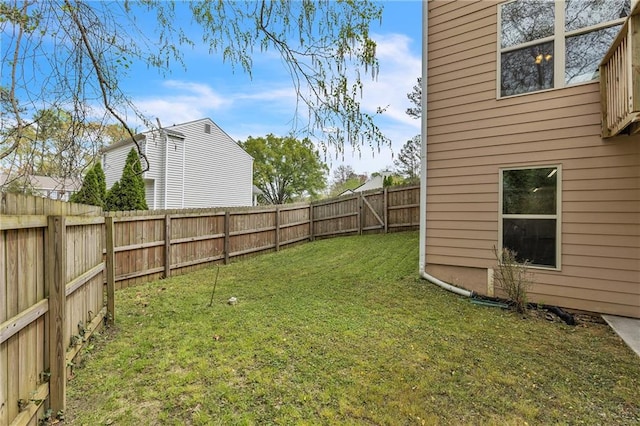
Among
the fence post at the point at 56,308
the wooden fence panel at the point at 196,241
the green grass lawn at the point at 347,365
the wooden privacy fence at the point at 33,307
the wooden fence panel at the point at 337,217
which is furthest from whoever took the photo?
the wooden fence panel at the point at 337,217

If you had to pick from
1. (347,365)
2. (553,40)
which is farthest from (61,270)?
(553,40)

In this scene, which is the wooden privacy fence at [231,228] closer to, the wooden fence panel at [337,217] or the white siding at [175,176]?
the wooden fence panel at [337,217]

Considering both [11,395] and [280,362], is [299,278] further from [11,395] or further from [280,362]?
[11,395]

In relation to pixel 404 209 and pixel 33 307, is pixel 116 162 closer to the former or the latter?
pixel 404 209

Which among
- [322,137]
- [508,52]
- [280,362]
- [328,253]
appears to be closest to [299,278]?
[328,253]

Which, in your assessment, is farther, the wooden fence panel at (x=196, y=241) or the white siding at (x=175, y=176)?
the white siding at (x=175, y=176)

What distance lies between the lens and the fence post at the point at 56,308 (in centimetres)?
209

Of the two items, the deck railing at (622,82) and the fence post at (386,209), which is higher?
the deck railing at (622,82)

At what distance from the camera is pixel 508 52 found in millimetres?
4797

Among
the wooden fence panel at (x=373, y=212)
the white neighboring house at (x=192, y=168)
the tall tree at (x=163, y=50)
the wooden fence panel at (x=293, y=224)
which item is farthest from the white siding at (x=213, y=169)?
the tall tree at (x=163, y=50)

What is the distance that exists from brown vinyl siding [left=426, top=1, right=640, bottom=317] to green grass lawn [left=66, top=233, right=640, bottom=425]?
0.62m

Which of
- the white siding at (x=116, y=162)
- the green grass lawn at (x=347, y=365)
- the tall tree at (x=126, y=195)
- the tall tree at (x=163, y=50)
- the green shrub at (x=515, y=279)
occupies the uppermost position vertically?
the white siding at (x=116, y=162)

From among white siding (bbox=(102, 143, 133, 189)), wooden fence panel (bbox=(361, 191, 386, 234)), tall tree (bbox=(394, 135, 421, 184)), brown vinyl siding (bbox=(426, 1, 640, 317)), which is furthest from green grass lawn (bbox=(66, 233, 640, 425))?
tall tree (bbox=(394, 135, 421, 184))

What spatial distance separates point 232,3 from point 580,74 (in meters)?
4.57
